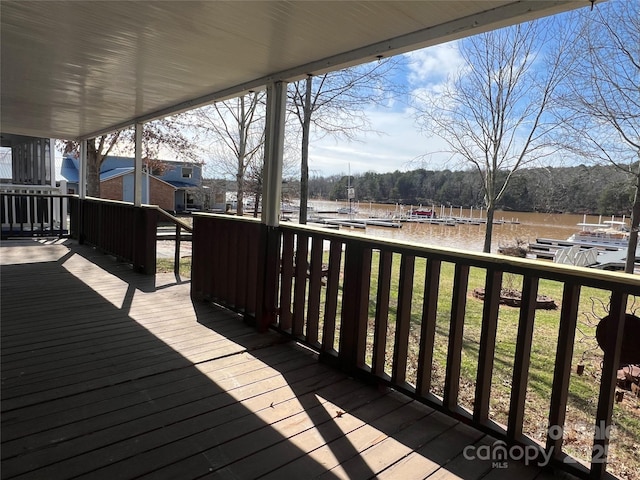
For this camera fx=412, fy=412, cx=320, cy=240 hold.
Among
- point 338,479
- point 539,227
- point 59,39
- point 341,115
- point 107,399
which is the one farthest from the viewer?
point 539,227

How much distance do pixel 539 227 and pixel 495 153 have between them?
17.6 metres

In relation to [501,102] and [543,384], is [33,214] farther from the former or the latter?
[501,102]

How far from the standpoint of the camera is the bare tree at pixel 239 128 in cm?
1050

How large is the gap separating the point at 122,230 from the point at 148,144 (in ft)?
39.3

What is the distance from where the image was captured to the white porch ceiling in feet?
6.73

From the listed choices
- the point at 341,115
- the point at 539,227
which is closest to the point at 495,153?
the point at 341,115

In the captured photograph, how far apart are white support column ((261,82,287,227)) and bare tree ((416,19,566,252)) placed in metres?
6.90

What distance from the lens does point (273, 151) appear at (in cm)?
328

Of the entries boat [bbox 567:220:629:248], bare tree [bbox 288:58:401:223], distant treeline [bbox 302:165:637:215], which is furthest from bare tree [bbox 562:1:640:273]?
boat [bbox 567:220:629:248]

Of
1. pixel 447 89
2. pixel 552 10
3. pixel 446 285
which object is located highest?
pixel 447 89

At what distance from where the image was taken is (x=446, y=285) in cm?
734

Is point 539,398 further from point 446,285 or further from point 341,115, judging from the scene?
point 341,115

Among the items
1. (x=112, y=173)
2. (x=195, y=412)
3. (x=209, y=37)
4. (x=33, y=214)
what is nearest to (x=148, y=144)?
(x=33, y=214)

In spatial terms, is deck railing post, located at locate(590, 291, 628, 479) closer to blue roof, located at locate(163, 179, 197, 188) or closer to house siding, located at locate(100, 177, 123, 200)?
house siding, located at locate(100, 177, 123, 200)
